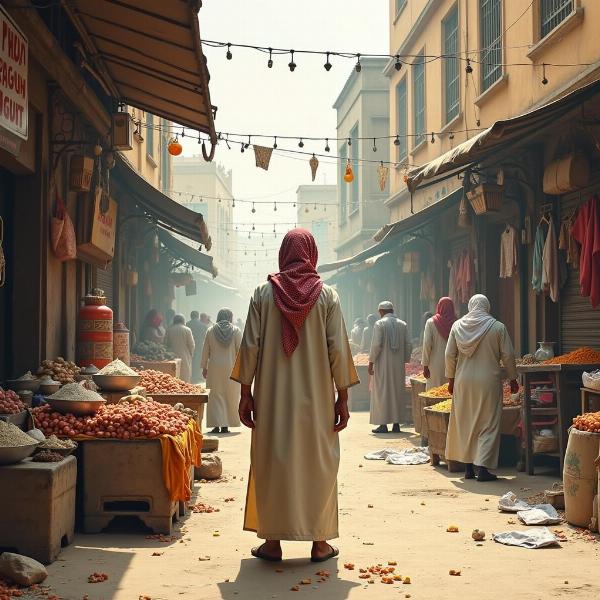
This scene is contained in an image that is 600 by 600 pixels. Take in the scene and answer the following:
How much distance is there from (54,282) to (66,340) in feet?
2.57

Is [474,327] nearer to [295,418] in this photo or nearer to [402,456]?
[402,456]

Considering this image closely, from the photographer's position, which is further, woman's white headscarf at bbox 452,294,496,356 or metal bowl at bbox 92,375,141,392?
woman's white headscarf at bbox 452,294,496,356

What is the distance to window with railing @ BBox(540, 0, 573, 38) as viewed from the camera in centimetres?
1189

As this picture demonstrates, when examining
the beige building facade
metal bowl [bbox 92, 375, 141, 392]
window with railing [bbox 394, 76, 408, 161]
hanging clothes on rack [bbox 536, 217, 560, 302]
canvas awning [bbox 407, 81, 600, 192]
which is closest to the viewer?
metal bowl [bbox 92, 375, 141, 392]

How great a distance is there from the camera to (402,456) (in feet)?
39.9

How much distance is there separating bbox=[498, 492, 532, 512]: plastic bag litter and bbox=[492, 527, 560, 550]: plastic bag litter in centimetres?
103

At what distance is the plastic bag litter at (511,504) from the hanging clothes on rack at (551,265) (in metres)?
4.19

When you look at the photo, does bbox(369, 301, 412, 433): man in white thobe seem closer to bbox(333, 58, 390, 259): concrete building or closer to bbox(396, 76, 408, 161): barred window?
bbox(396, 76, 408, 161): barred window

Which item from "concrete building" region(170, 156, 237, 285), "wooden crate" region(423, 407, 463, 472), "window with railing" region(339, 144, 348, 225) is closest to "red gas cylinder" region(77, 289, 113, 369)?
"wooden crate" region(423, 407, 463, 472)

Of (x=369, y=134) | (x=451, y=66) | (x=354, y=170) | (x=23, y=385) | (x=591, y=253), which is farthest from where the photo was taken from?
(x=354, y=170)

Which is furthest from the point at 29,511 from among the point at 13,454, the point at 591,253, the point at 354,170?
the point at 354,170

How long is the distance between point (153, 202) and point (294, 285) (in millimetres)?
10478

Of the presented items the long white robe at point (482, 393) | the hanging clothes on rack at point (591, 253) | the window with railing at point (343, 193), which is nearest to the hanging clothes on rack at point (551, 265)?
the hanging clothes on rack at point (591, 253)

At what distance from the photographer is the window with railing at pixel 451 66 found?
18516 mm
